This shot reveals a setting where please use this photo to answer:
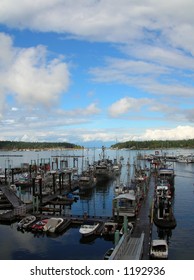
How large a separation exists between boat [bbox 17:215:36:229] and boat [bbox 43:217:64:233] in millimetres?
2485

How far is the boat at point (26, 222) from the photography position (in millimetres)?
39959

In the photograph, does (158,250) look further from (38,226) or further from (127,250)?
(38,226)

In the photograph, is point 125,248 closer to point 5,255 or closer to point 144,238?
point 144,238

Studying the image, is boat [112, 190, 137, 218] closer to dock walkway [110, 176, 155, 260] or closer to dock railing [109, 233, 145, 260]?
dock walkway [110, 176, 155, 260]

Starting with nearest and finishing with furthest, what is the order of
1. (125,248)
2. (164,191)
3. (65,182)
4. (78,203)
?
(125,248) → (164,191) → (78,203) → (65,182)

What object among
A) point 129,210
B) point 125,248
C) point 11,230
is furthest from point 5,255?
point 129,210

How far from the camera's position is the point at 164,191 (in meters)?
52.8

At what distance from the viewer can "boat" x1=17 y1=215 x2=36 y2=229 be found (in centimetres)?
3996

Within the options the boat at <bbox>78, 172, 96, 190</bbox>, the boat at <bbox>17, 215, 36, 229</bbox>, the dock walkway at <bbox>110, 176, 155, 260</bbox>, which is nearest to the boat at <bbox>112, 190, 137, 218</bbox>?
the dock walkway at <bbox>110, 176, 155, 260</bbox>

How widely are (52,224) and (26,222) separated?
12.0 feet

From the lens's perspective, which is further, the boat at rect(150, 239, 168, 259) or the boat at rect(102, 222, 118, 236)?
the boat at rect(102, 222, 118, 236)

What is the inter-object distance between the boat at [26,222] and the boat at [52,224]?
2.49m

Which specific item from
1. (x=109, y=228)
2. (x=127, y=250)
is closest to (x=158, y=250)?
(x=127, y=250)
